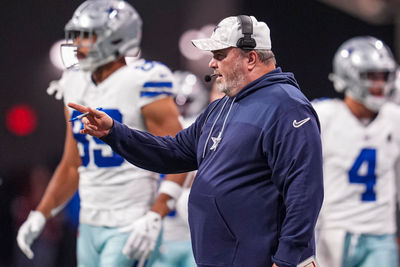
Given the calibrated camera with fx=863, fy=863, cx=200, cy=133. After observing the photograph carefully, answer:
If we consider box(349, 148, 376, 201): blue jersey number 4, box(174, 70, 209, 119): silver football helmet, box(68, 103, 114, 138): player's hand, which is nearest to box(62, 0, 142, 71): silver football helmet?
box(68, 103, 114, 138): player's hand

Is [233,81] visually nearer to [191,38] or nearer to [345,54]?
[345,54]

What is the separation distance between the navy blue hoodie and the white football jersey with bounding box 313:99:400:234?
2131mm

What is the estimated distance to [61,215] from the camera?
792cm

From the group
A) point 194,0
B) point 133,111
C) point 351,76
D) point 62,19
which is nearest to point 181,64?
point 194,0

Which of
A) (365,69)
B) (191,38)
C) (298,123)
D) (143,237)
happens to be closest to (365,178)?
(365,69)

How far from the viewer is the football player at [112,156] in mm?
4230

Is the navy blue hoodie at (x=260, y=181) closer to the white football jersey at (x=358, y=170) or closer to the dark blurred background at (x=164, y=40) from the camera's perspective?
the white football jersey at (x=358, y=170)

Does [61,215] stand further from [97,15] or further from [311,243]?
→ [311,243]

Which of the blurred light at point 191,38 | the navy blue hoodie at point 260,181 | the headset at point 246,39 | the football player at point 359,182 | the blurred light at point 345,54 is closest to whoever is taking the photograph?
the navy blue hoodie at point 260,181

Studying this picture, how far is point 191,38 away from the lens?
963 centimetres

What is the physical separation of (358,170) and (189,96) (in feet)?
9.51

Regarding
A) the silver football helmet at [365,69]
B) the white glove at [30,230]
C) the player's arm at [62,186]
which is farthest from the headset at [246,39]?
the silver football helmet at [365,69]

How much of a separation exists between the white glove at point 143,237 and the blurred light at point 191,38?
17.9 ft

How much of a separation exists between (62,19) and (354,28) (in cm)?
328
